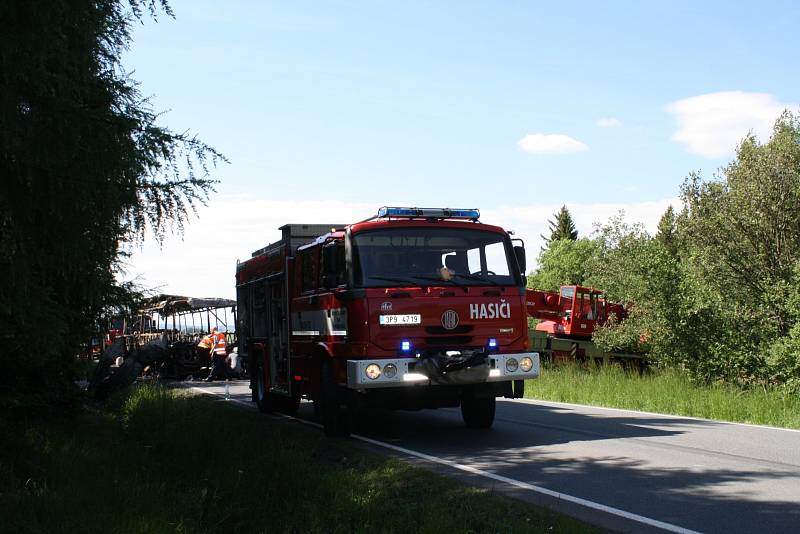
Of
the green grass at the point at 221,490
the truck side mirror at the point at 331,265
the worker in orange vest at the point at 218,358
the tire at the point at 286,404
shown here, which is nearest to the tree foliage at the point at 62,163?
the green grass at the point at 221,490

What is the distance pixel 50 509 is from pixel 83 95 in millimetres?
3141

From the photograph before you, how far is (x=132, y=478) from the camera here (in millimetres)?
7672

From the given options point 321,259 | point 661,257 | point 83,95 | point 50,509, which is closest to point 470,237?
point 321,259

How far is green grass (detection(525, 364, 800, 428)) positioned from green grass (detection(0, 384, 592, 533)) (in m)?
6.78

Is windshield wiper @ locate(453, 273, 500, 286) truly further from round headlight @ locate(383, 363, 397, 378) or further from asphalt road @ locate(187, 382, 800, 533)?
asphalt road @ locate(187, 382, 800, 533)

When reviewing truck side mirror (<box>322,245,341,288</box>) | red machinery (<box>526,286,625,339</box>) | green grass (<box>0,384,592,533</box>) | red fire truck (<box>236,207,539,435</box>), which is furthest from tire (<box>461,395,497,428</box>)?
red machinery (<box>526,286,625,339</box>)

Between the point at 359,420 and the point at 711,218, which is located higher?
the point at 711,218

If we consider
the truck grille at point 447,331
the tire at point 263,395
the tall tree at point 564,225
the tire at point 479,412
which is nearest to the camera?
the truck grille at point 447,331

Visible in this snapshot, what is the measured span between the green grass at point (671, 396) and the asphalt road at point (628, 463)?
2.90 ft

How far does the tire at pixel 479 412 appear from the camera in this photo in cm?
1234

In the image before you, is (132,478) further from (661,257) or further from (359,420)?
(661,257)

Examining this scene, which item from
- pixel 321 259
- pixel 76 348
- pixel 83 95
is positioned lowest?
pixel 76 348

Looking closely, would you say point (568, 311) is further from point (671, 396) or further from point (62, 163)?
point (62, 163)

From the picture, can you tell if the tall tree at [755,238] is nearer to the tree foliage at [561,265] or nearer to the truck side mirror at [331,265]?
the truck side mirror at [331,265]
